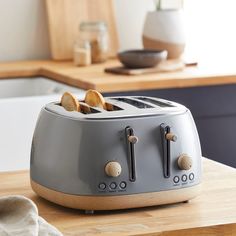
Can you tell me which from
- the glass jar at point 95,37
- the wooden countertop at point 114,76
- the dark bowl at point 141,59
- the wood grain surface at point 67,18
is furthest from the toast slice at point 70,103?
the wood grain surface at point 67,18

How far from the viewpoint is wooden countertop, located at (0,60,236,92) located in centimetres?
306

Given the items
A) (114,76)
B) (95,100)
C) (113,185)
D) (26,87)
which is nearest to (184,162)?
(113,185)

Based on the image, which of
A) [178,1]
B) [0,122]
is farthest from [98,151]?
[178,1]

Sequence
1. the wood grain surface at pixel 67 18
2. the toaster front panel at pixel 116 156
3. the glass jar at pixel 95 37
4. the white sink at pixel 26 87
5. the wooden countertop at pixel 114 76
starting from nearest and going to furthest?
the toaster front panel at pixel 116 156 < the wooden countertop at pixel 114 76 < the white sink at pixel 26 87 < the glass jar at pixel 95 37 < the wood grain surface at pixel 67 18

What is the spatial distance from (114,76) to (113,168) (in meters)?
1.77

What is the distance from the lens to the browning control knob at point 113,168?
147cm

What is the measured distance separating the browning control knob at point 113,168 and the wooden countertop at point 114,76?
1.52 m

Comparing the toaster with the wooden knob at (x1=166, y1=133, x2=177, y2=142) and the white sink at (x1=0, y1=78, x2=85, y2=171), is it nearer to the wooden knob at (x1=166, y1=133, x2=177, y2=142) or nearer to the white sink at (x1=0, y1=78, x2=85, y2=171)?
the wooden knob at (x1=166, y1=133, x2=177, y2=142)

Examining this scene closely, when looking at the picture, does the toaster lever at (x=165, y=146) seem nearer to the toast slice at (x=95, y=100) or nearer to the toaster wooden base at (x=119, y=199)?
the toaster wooden base at (x=119, y=199)

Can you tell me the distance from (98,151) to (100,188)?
0.23ft

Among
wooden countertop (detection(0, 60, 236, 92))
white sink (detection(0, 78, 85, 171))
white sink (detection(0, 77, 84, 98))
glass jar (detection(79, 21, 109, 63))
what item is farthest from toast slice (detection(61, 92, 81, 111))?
glass jar (detection(79, 21, 109, 63))

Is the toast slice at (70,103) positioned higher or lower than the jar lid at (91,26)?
→ higher

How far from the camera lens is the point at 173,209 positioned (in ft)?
4.99

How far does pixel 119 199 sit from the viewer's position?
4.88 ft
